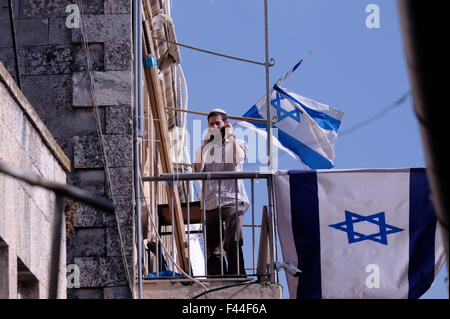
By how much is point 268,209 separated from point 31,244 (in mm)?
3920

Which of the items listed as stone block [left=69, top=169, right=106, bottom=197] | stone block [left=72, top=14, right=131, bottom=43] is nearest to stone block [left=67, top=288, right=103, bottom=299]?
stone block [left=69, top=169, right=106, bottom=197]

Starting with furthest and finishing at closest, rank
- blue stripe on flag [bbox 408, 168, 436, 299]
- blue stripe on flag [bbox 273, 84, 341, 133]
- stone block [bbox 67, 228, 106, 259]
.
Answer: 1. blue stripe on flag [bbox 273, 84, 341, 133]
2. blue stripe on flag [bbox 408, 168, 436, 299]
3. stone block [bbox 67, 228, 106, 259]

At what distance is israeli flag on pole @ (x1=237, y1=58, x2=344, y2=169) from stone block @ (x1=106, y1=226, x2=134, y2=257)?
18.1 ft

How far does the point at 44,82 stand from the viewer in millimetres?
9422

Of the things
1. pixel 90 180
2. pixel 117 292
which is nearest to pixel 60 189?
pixel 117 292

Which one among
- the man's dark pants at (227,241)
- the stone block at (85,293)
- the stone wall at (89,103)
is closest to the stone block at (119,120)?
the stone wall at (89,103)

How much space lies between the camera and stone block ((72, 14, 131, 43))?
955cm

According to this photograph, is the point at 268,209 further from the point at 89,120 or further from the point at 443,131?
the point at 443,131

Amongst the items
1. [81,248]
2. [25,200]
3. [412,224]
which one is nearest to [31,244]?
Answer: [25,200]

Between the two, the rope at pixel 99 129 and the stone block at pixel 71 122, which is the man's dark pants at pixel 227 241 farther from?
the stone block at pixel 71 122

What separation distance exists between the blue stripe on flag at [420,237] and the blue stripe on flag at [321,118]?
507 cm

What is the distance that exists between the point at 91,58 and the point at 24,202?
12.5ft

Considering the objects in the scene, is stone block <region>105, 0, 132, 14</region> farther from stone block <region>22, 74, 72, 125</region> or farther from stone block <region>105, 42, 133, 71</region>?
stone block <region>22, 74, 72, 125</region>

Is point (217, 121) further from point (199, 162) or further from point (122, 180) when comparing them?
point (122, 180)
